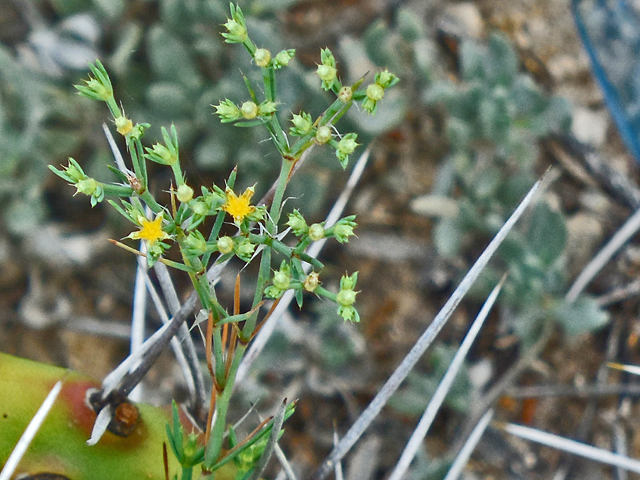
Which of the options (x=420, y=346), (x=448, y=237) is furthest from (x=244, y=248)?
(x=448, y=237)

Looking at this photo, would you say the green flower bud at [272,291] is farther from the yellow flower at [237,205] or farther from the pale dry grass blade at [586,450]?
the pale dry grass blade at [586,450]

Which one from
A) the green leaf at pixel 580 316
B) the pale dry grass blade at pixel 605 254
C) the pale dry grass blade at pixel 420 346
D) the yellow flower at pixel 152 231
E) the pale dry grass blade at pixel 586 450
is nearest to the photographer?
the yellow flower at pixel 152 231

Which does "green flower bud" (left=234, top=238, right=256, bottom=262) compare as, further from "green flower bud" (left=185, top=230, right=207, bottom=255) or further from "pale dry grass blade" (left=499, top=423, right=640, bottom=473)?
"pale dry grass blade" (left=499, top=423, right=640, bottom=473)

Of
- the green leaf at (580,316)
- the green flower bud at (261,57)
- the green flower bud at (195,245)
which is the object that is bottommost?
the green leaf at (580,316)

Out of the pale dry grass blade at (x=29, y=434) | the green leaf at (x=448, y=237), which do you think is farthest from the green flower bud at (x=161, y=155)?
the green leaf at (x=448, y=237)

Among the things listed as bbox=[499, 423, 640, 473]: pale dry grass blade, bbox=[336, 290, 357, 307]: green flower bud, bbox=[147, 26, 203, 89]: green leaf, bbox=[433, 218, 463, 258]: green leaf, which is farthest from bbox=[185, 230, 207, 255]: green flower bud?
bbox=[147, 26, 203, 89]: green leaf

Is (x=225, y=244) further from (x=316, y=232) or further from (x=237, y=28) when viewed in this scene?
(x=237, y=28)

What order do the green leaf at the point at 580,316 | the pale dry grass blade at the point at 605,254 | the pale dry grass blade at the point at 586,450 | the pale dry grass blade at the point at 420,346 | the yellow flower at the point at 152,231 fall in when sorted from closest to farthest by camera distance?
the yellow flower at the point at 152,231
the pale dry grass blade at the point at 420,346
the pale dry grass blade at the point at 586,450
the green leaf at the point at 580,316
the pale dry grass blade at the point at 605,254
